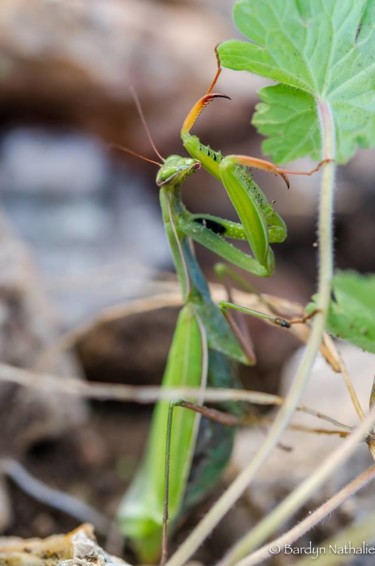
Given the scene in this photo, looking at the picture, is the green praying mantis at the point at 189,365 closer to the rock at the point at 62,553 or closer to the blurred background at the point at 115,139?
the rock at the point at 62,553

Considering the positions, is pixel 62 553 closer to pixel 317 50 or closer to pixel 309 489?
pixel 309 489

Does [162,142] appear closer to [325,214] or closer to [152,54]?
[152,54]

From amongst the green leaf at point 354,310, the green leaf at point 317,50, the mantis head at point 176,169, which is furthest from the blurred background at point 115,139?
the green leaf at point 354,310

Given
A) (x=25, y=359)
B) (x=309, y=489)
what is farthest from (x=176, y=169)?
(x=25, y=359)

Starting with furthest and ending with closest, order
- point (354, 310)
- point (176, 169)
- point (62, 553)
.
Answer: point (176, 169)
point (62, 553)
point (354, 310)

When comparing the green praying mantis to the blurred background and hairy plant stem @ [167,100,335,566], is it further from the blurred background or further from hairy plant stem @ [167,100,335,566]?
the blurred background

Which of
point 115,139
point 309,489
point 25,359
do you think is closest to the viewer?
point 309,489

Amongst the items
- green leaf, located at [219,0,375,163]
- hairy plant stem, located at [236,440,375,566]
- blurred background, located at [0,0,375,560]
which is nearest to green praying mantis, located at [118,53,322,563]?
green leaf, located at [219,0,375,163]

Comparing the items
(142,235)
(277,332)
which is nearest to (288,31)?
(277,332)
